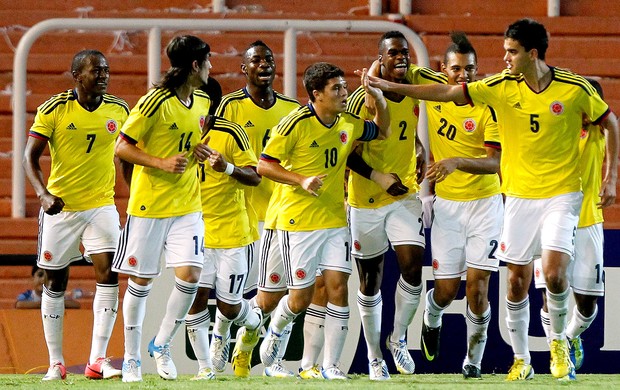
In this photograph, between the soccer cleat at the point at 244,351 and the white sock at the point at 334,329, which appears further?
the soccer cleat at the point at 244,351

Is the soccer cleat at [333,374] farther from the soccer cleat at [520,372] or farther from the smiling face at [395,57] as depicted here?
the smiling face at [395,57]

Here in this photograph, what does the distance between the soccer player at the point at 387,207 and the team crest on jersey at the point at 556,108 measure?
1.30 m

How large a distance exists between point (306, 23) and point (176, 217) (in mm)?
3223

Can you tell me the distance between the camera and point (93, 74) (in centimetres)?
984

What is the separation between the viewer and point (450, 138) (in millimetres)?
10047

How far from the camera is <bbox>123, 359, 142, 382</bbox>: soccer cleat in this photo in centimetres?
919

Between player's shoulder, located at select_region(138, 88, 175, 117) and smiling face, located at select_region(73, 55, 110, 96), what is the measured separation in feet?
2.63

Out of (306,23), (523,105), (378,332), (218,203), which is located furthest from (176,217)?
(306,23)

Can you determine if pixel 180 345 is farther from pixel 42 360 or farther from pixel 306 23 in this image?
pixel 306 23

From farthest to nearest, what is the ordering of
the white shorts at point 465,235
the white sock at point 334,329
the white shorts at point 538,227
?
1. the white shorts at point 465,235
2. the white sock at point 334,329
3. the white shorts at point 538,227

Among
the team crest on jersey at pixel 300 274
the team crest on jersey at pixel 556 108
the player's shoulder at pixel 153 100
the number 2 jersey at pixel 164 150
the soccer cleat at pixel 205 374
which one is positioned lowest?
the soccer cleat at pixel 205 374

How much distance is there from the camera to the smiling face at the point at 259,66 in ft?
33.9

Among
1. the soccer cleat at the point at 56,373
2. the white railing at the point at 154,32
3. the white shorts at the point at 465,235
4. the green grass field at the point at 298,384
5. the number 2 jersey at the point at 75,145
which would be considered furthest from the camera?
the white railing at the point at 154,32

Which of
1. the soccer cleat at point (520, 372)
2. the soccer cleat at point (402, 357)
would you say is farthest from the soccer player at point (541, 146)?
the soccer cleat at point (402, 357)
